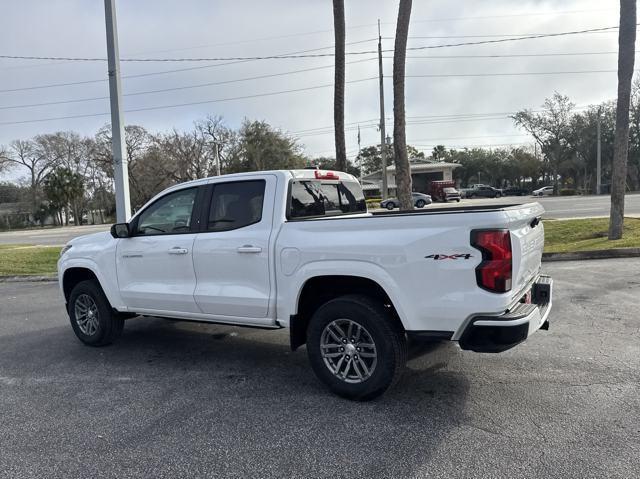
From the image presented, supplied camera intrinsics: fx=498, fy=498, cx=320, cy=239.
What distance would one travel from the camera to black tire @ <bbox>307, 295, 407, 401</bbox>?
391 cm

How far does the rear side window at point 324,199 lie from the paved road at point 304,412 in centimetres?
160

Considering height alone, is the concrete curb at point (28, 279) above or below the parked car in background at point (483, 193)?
below

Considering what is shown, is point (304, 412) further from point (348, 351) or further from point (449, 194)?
point (449, 194)

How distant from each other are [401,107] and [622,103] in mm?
5555

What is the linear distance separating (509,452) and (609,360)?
226 centimetres

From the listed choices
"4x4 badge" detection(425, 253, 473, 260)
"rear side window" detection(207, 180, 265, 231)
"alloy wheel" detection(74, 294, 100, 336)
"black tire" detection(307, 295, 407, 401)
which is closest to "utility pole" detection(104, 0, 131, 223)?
"alloy wheel" detection(74, 294, 100, 336)

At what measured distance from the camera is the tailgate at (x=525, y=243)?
3.60 meters

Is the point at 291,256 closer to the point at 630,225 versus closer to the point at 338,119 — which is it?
the point at 338,119

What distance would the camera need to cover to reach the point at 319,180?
5.18m

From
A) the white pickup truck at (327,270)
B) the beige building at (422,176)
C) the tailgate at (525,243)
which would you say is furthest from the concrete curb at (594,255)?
the beige building at (422,176)

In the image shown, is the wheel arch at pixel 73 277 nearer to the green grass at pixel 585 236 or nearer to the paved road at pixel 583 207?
the paved road at pixel 583 207

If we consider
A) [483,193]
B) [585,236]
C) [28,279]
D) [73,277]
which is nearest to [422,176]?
[483,193]

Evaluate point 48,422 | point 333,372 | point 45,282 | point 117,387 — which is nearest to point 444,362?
point 333,372

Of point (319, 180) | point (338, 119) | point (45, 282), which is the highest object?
point (338, 119)
